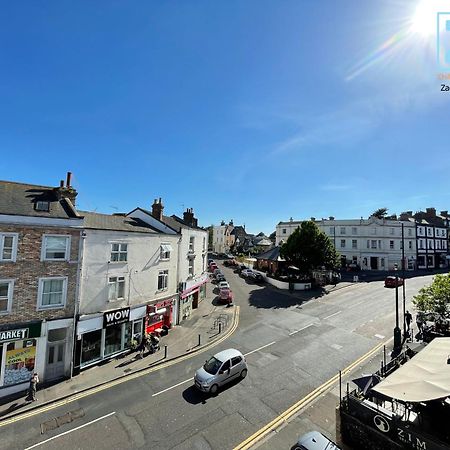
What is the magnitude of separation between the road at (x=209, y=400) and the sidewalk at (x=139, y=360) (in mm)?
1066

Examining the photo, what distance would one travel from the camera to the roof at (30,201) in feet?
47.3

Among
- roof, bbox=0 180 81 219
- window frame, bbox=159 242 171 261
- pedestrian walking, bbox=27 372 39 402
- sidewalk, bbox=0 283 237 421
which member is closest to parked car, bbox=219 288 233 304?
sidewalk, bbox=0 283 237 421

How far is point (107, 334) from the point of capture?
57.7 feet

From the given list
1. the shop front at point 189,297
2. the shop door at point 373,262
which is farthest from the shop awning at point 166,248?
the shop door at point 373,262

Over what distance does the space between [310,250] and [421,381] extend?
29878 millimetres

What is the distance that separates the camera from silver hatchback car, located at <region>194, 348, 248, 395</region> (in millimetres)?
13109

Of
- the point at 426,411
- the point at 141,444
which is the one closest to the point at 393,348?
the point at 426,411

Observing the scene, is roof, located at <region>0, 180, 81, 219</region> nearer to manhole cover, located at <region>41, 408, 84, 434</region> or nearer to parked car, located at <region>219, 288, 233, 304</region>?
manhole cover, located at <region>41, 408, 84, 434</region>

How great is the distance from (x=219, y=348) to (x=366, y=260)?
167 ft

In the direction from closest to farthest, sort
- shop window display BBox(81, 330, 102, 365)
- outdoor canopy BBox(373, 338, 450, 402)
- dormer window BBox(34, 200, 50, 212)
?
outdoor canopy BBox(373, 338, 450, 402) → dormer window BBox(34, 200, 50, 212) → shop window display BBox(81, 330, 102, 365)

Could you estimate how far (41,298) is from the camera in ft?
48.1

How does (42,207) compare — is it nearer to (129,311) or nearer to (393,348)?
(129,311)

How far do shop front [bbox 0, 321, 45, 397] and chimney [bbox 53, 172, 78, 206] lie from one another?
780cm

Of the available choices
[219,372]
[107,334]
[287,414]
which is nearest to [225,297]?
[107,334]
